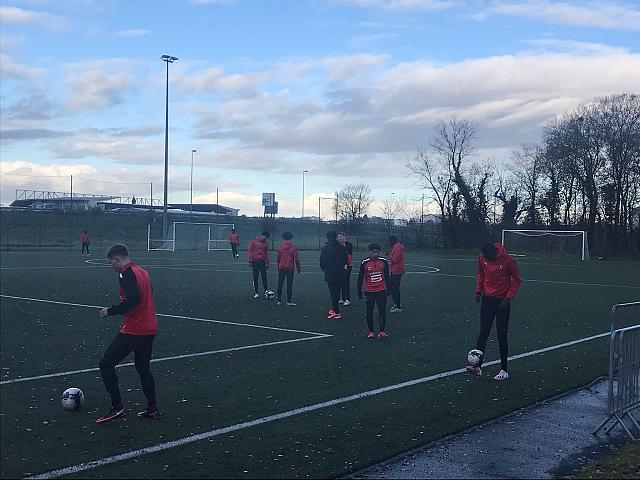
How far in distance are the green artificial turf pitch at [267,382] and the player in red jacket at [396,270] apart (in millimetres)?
447

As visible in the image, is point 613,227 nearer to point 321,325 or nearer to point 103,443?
point 321,325

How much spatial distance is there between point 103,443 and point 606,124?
58.9 meters

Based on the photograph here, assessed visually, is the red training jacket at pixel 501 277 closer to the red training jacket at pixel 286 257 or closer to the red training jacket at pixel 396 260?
the red training jacket at pixel 396 260

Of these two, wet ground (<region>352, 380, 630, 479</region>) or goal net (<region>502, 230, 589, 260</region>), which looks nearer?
wet ground (<region>352, 380, 630, 479</region>)

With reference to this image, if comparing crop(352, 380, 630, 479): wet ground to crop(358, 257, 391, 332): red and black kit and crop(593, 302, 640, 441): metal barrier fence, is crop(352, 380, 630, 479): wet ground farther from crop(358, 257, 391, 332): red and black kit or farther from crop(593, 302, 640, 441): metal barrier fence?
crop(358, 257, 391, 332): red and black kit

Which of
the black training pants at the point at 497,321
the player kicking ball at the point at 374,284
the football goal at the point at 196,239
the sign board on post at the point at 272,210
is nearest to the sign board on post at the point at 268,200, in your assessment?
the sign board on post at the point at 272,210

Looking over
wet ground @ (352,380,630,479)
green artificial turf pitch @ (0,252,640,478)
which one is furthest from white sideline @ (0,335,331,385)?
wet ground @ (352,380,630,479)

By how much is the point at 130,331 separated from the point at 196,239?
51.0 metres

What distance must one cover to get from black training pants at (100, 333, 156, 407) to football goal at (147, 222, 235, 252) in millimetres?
47486

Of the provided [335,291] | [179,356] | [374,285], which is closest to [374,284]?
[374,285]

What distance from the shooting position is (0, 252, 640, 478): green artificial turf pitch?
19.4 feet

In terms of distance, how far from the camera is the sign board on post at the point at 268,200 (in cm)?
9553

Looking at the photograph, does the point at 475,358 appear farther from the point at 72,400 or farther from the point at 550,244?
the point at 550,244

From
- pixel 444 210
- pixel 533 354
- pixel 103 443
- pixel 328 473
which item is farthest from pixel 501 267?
pixel 444 210
